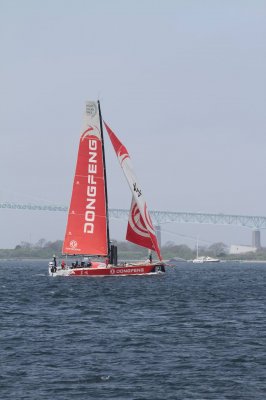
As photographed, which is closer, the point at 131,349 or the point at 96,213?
the point at 131,349

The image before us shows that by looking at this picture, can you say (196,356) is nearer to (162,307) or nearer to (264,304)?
(162,307)

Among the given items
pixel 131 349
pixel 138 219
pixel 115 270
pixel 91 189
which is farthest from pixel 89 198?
pixel 131 349

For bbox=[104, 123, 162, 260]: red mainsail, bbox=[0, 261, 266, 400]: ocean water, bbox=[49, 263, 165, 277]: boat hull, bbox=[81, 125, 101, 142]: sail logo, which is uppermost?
bbox=[81, 125, 101, 142]: sail logo

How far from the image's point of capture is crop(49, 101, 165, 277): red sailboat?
7350cm

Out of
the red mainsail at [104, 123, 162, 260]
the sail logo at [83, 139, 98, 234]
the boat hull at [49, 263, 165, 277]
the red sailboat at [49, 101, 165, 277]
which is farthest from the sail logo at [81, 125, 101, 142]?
the boat hull at [49, 263, 165, 277]

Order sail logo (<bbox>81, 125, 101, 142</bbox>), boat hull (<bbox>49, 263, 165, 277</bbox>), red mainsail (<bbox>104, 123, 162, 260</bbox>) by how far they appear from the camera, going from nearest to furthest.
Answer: boat hull (<bbox>49, 263, 165, 277</bbox>)
sail logo (<bbox>81, 125, 101, 142</bbox>)
red mainsail (<bbox>104, 123, 162, 260</bbox>)

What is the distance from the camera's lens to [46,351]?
30781 millimetres

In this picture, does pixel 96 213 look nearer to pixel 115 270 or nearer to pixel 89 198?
pixel 89 198

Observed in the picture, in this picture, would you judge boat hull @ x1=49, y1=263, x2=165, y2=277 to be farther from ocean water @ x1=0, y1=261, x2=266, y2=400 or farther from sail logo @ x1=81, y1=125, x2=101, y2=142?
ocean water @ x1=0, y1=261, x2=266, y2=400

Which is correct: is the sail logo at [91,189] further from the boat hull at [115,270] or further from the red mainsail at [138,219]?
the boat hull at [115,270]

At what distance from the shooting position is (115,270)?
72812mm

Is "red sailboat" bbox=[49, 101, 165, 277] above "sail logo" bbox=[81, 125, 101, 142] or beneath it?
beneath

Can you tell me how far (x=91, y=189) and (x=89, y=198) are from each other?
79 cm

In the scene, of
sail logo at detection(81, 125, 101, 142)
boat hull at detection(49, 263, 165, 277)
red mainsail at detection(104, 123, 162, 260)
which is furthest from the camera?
red mainsail at detection(104, 123, 162, 260)
